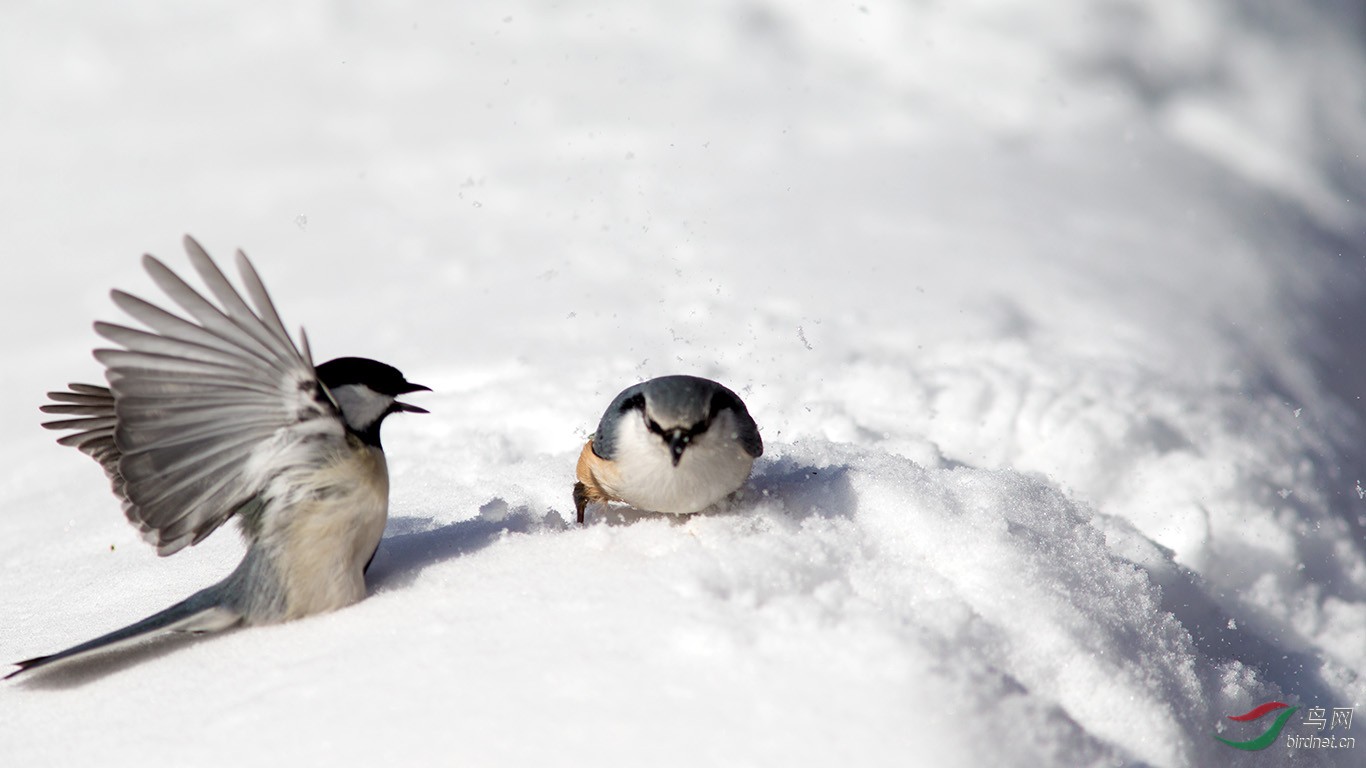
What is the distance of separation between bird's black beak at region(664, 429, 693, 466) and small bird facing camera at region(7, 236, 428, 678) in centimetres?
74

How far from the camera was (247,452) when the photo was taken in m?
2.58

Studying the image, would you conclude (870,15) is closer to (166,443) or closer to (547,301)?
(547,301)

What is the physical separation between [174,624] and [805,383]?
2.91 m

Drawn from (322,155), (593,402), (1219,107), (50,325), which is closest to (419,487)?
(593,402)

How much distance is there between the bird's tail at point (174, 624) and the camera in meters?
2.57

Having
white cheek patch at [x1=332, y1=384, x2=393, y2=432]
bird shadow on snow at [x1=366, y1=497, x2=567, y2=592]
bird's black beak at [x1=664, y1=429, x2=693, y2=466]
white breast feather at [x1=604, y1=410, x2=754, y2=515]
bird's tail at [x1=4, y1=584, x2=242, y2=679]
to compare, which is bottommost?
bird shadow on snow at [x1=366, y1=497, x2=567, y2=592]

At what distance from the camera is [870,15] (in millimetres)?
7688

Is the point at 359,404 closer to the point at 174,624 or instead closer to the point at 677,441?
the point at 174,624

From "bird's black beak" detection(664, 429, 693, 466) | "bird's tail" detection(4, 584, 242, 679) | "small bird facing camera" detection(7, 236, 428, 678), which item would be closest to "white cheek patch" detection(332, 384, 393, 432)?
"small bird facing camera" detection(7, 236, 428, 678)

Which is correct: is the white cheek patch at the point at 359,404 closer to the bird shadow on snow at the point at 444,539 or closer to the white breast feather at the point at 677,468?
the bird shadow on snow at the point at 444,539

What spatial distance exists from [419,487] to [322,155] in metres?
4.41

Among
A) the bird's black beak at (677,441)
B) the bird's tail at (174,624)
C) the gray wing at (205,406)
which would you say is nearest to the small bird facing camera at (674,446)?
the bird's black beak at (677,441)

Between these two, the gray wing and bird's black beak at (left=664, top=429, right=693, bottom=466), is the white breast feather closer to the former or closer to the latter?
bird's black beak at (left=664, top=429, right=693, bottom=466)

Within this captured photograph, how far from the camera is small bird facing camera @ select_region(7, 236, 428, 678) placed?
2.41 m
